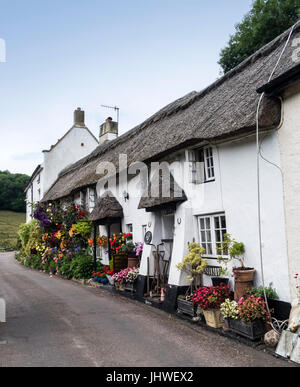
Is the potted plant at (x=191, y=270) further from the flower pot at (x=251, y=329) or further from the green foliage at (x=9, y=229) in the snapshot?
the green foliage at (x=9, y=229)

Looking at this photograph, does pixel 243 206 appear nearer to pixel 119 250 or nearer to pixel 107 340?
pixel 107 340

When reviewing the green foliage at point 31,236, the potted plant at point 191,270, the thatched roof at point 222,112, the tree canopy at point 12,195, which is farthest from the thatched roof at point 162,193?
the tree canopy at point 12,195

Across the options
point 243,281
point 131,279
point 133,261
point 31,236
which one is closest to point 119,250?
point 133,261

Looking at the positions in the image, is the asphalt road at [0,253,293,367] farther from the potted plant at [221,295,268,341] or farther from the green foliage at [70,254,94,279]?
the green foliage at [70,254,94,279]

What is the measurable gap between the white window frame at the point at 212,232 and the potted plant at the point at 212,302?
98 centimetres

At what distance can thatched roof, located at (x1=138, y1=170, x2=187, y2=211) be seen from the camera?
954 centimetres

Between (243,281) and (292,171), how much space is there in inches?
98.8

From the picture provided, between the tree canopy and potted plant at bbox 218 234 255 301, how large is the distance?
2658 inches

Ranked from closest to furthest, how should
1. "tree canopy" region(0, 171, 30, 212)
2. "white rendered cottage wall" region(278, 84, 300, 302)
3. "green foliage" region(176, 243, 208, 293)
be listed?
"white rendered cottage wall" region(278, 84, 300, 302) < "green foliage" region(176, 243, 208, 293) < "tree canopy" region(0, 171, 30, 212)

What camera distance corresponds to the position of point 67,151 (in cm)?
2798

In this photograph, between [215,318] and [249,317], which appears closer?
[249,317]

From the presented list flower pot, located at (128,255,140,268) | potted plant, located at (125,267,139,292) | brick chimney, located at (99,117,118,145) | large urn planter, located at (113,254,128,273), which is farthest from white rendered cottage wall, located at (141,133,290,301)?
brick chimney, located at (99,117,118,145)

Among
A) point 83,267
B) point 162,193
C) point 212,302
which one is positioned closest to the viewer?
point 212,302
